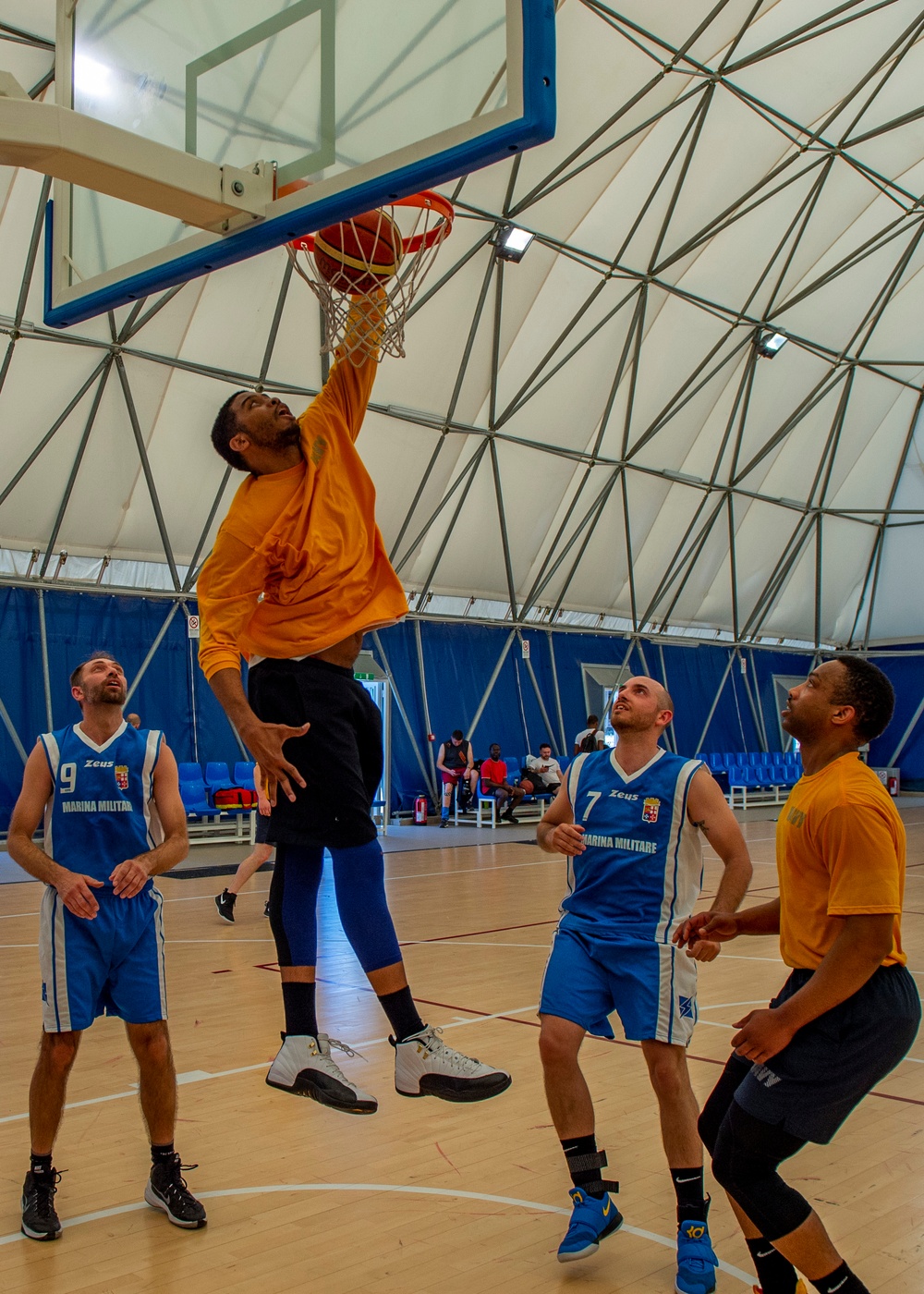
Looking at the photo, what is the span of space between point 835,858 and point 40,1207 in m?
2.81

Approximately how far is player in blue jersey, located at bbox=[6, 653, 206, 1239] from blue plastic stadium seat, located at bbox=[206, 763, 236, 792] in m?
12.2

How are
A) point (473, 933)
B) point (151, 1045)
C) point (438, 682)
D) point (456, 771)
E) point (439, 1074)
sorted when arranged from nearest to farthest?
1. point (439, 1074)
2. point (151, 1045)
3. point (473, 933)
4. point (456, 771)
5. point (438, 682)

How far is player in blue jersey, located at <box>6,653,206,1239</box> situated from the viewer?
12.3 ft

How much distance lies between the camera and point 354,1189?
158 inches

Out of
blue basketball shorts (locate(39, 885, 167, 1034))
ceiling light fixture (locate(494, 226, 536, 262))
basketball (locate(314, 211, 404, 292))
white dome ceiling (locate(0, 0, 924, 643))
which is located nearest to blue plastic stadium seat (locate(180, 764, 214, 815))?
white dome ceiling (locate(0, 0, 924, 643))

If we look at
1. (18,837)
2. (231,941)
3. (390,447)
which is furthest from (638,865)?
(390,447)

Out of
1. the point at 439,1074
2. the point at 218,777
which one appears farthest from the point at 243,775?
the point at 439,1074

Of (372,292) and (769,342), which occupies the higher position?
(769,342)

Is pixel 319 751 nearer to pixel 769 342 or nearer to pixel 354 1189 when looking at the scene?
pixel 354 1189

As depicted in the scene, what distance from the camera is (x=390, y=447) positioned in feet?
57.4

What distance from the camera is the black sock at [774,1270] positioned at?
3.07 meters

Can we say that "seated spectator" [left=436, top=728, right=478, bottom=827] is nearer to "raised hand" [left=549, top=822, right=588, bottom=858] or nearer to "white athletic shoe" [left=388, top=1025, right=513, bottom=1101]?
"raised hand" [left=549, top=822, right=588, bottom=858]

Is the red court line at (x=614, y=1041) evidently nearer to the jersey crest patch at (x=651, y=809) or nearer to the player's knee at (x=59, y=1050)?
the jersey crest patch at (x=651, y=809)

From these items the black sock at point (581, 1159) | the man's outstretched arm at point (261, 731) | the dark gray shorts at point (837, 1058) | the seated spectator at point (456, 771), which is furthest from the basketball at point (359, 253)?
the seated spectator at point (456, 771)
